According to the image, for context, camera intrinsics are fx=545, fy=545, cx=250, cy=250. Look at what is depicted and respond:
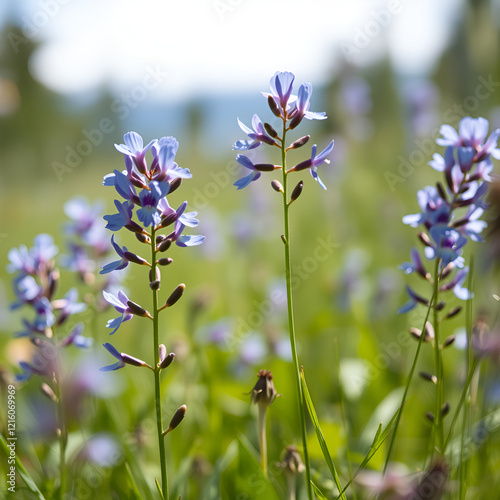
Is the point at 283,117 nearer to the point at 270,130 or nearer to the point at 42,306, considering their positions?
the point at 270,130

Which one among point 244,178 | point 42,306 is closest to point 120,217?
point 244,178

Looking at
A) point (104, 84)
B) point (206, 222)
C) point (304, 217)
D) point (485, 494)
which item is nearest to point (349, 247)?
point (206, 222)

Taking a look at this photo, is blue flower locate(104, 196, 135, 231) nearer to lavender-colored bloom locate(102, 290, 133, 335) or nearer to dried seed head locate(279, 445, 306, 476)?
lavender-colored bloom locate(102, 290, 133, 335)

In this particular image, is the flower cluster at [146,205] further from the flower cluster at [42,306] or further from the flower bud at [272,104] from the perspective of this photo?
the flower cluster at [42,306]

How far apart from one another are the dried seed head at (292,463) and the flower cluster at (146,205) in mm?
479

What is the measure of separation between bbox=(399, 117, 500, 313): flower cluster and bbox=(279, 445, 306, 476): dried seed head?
17.3 inches

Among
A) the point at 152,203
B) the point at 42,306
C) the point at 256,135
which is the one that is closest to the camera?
the point at 152,203

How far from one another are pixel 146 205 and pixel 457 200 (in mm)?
669

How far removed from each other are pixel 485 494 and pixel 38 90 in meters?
18.9

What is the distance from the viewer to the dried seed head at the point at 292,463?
1.29 m

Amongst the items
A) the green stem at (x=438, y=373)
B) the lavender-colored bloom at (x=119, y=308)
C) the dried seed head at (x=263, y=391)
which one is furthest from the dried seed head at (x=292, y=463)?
the lavender-colored bloom at (x=119, y=308)

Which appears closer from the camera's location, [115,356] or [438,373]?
[115,356]

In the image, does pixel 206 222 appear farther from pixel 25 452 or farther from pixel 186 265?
pixel 25 452

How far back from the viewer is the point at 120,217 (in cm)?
101
